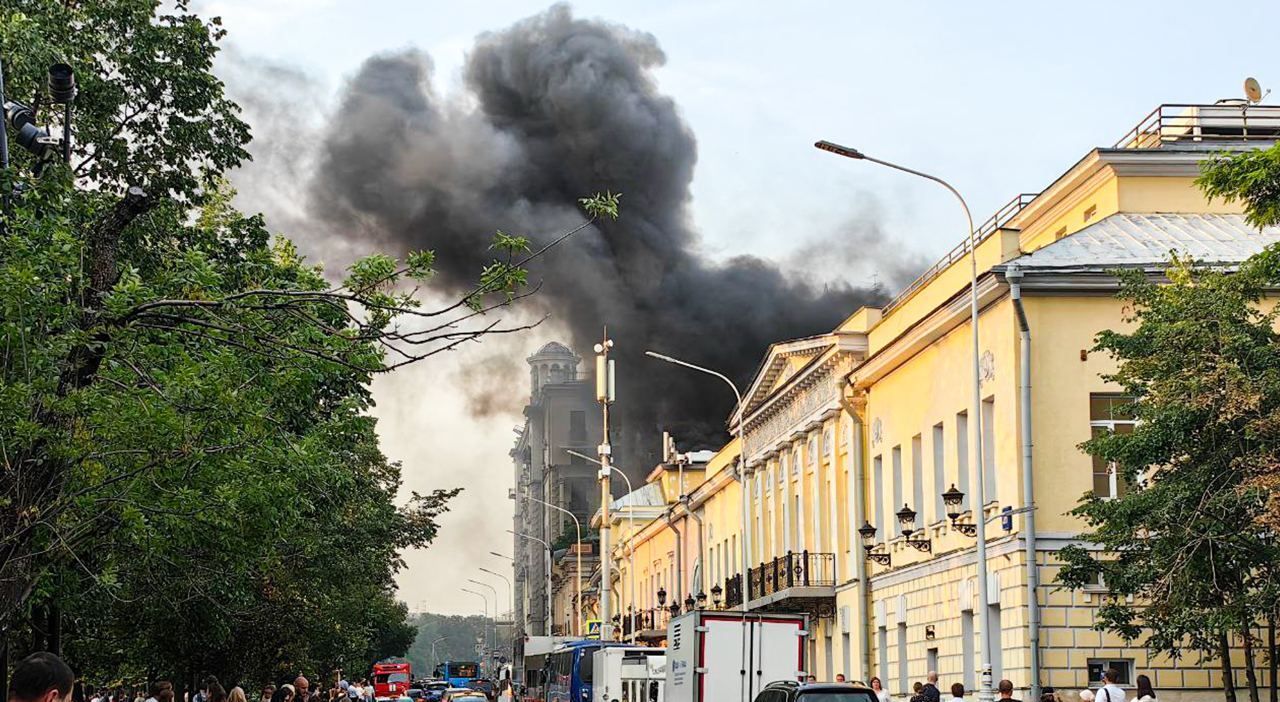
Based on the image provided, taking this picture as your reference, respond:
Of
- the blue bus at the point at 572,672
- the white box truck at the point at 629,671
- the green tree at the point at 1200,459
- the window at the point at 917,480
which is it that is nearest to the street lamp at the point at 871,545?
the window at the point at 917,480

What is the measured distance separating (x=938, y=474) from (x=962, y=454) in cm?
193

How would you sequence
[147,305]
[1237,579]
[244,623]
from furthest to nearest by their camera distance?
1. [244,623]
2. [1237,579]
3. [147,305]

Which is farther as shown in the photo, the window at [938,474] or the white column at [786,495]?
the white column at [786,495]

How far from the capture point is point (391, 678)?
100750mm

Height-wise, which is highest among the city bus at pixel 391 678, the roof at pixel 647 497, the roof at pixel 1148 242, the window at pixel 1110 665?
the roof at pixel 647 497

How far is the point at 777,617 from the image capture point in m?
31.0

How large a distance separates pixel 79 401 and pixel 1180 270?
690 inches

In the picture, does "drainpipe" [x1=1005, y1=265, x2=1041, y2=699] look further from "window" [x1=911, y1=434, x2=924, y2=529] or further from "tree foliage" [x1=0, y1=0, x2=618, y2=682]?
"tree foliage" [x1=0, y1=0, x2=618, y2=682]

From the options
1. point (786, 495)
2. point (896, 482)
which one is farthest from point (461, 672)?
point (896, 482)

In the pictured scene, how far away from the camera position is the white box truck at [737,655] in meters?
30.7

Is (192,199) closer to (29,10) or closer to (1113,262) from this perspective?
(29,10)

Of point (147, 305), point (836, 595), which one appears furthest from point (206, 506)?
point (836, 595)

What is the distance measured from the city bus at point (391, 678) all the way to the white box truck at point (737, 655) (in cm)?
6510

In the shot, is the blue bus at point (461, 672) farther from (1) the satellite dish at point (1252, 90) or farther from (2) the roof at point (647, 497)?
(1) the satellite dish at point (1252, 90)
